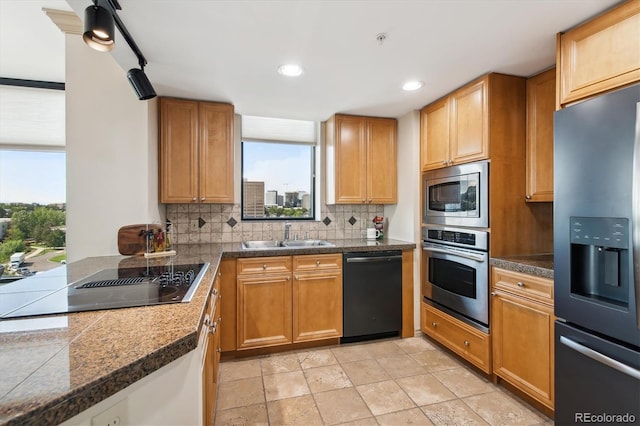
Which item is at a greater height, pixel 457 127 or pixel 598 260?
pixel 457 127

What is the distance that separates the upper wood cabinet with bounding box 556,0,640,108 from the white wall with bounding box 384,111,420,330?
138 cm

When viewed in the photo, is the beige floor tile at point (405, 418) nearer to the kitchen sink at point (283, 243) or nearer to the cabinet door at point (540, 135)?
the kitchen sink at point (283, 243)

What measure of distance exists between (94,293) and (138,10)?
4.52 feet

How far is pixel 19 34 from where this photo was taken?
2254 millimetres

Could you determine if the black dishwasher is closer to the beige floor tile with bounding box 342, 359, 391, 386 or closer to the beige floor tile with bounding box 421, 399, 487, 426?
the beige floor tile with bounding box 342, 359, 391, 386

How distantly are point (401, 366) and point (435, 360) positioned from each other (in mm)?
337

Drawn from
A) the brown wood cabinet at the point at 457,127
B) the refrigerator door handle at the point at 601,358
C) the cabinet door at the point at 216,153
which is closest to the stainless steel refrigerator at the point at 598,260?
the refrigerator door handle at the point at 601,358

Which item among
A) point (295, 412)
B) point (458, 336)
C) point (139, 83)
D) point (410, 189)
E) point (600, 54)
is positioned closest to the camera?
point (600, 54)

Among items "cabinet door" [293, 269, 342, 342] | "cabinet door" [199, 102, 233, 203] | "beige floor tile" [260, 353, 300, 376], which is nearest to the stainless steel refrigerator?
"cabinet door" [293, 269, 342, 342]

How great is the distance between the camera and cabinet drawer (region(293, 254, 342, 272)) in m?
2.72

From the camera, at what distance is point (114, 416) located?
70 cm

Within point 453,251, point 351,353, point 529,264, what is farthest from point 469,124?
point 351,353

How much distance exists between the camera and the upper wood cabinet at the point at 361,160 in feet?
10.5

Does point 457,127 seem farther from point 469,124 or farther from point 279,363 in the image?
point 279,363
